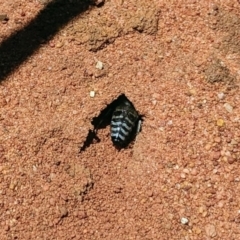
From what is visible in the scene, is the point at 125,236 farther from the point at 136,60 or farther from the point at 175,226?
the point at 136,60

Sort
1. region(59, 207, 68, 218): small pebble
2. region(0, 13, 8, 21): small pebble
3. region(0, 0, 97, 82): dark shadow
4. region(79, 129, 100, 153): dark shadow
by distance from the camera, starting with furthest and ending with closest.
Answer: region(0, 13, 8, 21): small pebble, region(0, 0, 97, 82): dark shadow, region(79, 129, 100, 153): dark shadow, region(59, 207, 68, 218): small pebble

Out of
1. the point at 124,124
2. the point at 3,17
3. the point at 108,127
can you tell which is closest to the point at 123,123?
the point at 124,124

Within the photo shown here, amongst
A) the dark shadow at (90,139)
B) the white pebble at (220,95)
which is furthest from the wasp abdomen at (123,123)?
the white pebble at (220,95)

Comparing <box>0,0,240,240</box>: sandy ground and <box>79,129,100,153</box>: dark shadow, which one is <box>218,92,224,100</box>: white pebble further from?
<box>79,129,100,153</box>: dark shadow

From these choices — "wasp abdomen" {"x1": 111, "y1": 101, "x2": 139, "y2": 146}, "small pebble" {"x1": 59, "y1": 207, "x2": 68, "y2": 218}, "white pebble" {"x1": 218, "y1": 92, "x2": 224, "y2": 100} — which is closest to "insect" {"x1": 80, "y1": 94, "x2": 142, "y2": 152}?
"wasp abdomen" {"x1": 111, "y1": 101, "x2": 139, "y2": 146}

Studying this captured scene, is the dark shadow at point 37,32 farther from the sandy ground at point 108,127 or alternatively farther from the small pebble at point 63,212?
the small pebble at point 63,212

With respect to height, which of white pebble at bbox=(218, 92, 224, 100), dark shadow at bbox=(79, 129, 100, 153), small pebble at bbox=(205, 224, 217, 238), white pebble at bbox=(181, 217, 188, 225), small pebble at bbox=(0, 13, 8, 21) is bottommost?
small pebble at bbox=(205, 224, 217, 238)

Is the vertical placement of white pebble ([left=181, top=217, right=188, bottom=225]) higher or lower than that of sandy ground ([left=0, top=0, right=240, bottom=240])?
lower
